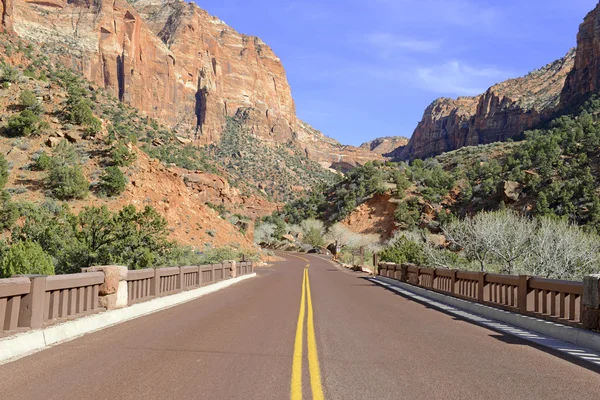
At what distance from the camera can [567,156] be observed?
6812 cm

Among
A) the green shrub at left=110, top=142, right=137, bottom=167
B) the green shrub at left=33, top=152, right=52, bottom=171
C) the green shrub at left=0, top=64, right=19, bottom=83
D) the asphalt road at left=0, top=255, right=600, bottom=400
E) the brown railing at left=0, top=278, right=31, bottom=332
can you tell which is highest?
the green shrub at left=0, top=64, right=19, bottom=83

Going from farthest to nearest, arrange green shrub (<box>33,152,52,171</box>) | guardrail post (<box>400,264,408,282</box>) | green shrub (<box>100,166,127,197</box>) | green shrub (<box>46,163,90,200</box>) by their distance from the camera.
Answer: green shrub (<box>100,166,127,197</box>), green shrub (<box>33,152,52,171</box>), green shrub (<box>46,163,90,200</box>), guardrail post (<box>400,264,408,282</box>)

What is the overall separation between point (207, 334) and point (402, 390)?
456 centimetres

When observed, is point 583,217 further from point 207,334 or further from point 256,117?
point 256,117

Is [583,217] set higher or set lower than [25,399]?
higher

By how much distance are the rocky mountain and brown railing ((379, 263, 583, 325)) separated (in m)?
94.6

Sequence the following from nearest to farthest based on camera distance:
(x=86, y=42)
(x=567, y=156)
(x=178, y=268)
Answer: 1. (x=178, y=268)
2. (x=567, y=156)
3. (x=86, y=42)

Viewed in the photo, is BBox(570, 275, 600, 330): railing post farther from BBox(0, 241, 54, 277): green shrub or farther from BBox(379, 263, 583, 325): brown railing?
BBox(0, 241, 54, 277): green shrub

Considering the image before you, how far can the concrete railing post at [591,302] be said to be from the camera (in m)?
7.99

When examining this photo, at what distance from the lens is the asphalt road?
5.56 m

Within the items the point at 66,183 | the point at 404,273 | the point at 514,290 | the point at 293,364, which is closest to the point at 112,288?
the point at 293,364

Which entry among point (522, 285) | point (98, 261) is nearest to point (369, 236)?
point (98, 261)

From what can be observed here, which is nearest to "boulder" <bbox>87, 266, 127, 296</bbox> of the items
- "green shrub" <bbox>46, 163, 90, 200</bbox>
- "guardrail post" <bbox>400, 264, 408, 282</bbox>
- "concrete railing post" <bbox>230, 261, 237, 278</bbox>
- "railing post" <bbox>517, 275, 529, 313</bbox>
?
"railing post" <bbox>517, 275, 529, 313</bbox>

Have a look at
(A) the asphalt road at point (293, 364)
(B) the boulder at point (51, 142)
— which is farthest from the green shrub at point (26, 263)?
(B) the boulder at point (51, 142)
